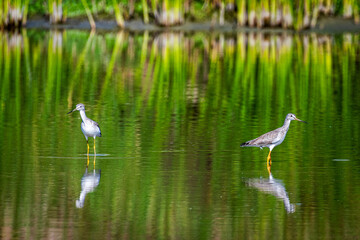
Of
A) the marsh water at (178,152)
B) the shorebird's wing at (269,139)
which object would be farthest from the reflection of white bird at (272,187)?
the shorebird's wing at (269,139)

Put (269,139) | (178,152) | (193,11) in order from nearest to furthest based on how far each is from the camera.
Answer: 1. (269,139)
2. (178,152)
3. (193,11)

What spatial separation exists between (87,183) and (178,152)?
7.80 ft

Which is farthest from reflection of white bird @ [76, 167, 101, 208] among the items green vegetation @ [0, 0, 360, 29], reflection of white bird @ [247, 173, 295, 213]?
green vegetation @ [0, 0, 360, 29]

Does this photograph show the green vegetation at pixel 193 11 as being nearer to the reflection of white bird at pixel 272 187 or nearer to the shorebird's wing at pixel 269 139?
the shorebird's wing at pixel 269 139

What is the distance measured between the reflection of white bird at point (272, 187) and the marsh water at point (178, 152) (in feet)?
0.07

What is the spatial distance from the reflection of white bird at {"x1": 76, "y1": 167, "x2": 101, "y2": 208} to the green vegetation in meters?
30.7

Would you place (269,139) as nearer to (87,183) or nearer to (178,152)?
(178,152)

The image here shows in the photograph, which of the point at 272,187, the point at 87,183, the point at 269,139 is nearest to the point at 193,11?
the point at 269,139

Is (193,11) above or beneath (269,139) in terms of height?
above

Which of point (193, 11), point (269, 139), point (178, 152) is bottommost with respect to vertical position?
point (178, 152)

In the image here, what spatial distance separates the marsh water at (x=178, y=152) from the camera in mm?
9617

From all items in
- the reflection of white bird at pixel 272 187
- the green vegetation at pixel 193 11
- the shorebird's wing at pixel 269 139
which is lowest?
the reflection of white bird at pixel 272 187

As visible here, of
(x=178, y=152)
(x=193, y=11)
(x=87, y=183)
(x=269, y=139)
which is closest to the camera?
(x=87, y=183)

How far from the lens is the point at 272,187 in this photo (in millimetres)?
11352
